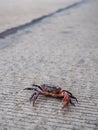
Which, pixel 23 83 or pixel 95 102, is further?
pixel 23 83

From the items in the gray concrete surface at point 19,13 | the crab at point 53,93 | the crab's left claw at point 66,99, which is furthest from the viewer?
the gray concrete surface at point 19,13

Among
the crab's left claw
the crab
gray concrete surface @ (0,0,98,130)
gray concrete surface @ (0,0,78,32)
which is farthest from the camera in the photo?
gray concrete surface @ (0,0,78,32)

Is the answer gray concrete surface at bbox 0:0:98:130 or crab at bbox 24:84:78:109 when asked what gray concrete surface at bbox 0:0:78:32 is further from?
crab at bbox 24:84:78:109

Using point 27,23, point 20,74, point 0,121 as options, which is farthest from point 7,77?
point 27,23

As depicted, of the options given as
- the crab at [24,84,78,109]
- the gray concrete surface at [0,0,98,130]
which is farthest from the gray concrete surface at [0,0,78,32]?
the crab at [24,84,78,109]

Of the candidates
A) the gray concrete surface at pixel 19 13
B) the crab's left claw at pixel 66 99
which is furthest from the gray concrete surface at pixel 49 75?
the gray concrete surface at pixel 19 13

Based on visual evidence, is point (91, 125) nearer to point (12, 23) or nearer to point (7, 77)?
point (7, 77)

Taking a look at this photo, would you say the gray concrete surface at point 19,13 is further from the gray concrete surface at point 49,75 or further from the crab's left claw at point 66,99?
the crab's left claw at point 66,99

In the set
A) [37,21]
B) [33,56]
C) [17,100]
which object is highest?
[17,100]
